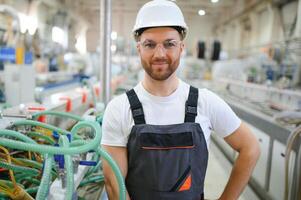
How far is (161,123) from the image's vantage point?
1.01 meters

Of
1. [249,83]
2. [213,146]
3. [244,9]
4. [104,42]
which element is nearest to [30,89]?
[104,42]

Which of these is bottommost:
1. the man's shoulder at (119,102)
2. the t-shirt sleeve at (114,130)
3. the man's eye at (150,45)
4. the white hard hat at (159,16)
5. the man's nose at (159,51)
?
the t-shirt sleeve at (114,130)

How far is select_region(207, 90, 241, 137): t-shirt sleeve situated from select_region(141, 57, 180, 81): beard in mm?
207

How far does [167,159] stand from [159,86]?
0.98ft

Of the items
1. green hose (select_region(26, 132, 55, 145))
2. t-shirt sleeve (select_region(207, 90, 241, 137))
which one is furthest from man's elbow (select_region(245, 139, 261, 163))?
green hose (select_region(26, 132, 55, 145))

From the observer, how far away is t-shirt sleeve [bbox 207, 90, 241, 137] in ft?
3.49

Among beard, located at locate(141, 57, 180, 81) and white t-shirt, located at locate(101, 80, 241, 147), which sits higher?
beard, located at locate(141, 57, 180, 81)

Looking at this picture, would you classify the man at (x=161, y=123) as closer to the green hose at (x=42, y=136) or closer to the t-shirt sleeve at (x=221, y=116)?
the t-shirt sleeve at (x=221, y=116)

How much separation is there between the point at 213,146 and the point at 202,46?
269 centimetres

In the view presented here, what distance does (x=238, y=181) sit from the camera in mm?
1120

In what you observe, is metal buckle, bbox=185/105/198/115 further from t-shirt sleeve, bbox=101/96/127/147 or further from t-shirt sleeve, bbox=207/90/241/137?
t-shirt sleeve, bbox=101/96/127/147

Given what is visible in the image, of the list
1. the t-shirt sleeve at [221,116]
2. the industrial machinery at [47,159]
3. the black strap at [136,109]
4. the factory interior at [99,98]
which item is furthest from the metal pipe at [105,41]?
the t-shirt sleeve at [221,116]

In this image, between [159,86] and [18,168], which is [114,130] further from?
[18,168]

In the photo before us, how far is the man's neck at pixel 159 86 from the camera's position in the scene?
41.4 inches
